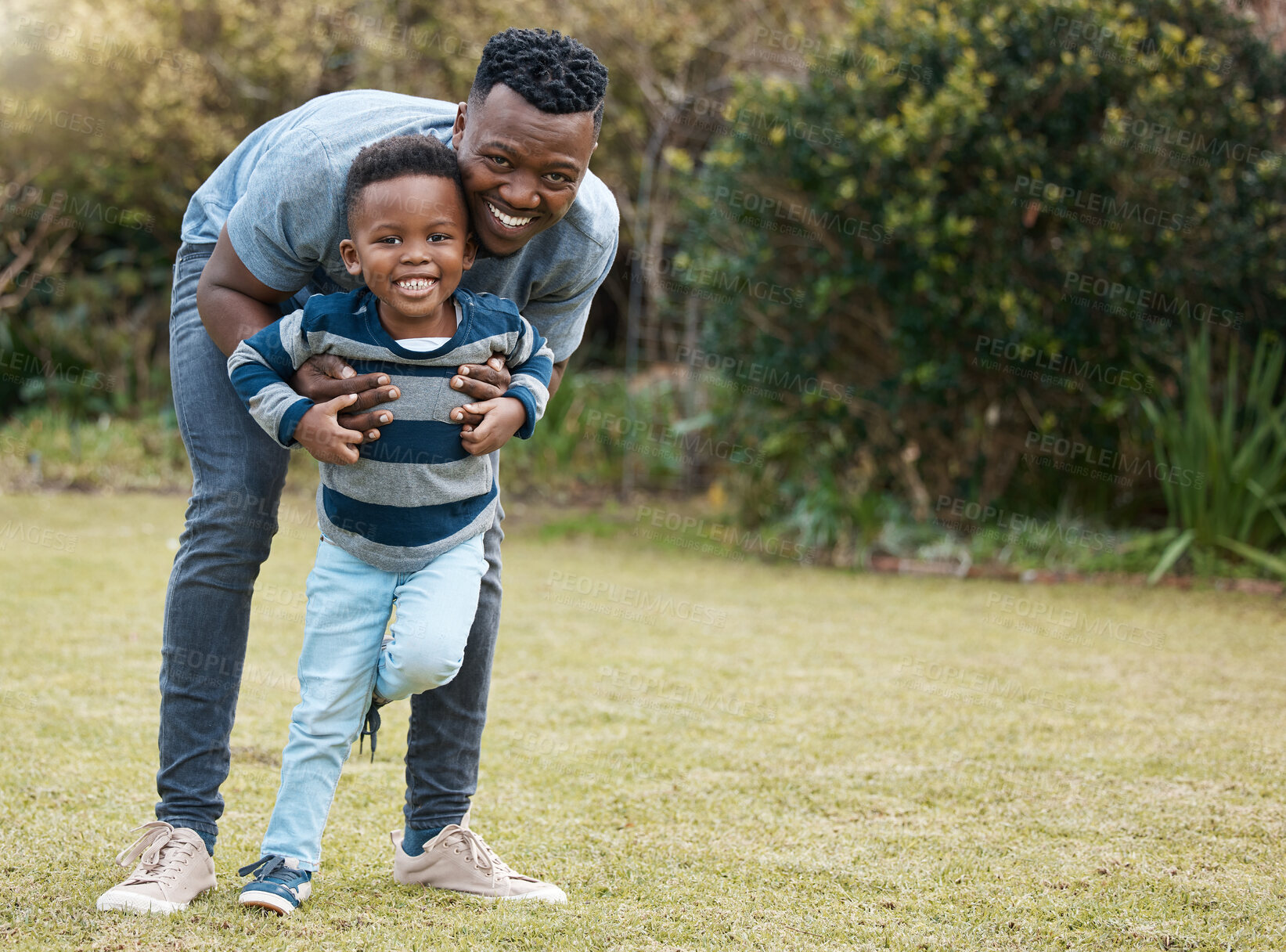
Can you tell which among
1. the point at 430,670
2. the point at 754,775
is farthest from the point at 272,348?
the point at 754,775

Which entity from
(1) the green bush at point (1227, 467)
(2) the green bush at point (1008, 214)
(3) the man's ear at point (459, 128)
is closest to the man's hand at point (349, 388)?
(3) the man's ear at point (459, 128)

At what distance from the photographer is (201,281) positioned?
2.34 m

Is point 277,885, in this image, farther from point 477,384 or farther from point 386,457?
point 477,384

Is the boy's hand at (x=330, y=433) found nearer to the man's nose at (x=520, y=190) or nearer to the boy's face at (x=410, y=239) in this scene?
the boy's face at (x=410, y=239)

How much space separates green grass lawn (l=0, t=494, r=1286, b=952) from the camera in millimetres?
2354

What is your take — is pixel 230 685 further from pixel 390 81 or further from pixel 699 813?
pixel 390 81

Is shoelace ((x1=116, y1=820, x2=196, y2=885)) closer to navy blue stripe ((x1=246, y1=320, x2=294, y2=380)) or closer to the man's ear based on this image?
navy blue stripe ((x1=246, y1=320, x2=294, y2=380))

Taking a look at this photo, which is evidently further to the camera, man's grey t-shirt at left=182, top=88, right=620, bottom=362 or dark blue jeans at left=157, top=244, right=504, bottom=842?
dark blue jeans at left=157, top=244, right=504, bottom=842

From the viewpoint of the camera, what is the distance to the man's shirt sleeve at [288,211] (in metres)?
2.21

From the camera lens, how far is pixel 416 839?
2506mm

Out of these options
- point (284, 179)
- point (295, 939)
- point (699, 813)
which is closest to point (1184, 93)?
point (699, 813)

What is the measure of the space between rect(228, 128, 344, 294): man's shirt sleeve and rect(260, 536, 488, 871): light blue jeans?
553 millimetres

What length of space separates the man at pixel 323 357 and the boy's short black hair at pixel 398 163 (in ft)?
0.14

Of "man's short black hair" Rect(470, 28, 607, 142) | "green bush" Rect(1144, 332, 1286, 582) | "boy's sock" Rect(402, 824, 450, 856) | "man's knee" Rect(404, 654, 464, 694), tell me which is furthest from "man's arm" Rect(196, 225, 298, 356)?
"green bush" Rect(1144, 332, 1286, 582)
